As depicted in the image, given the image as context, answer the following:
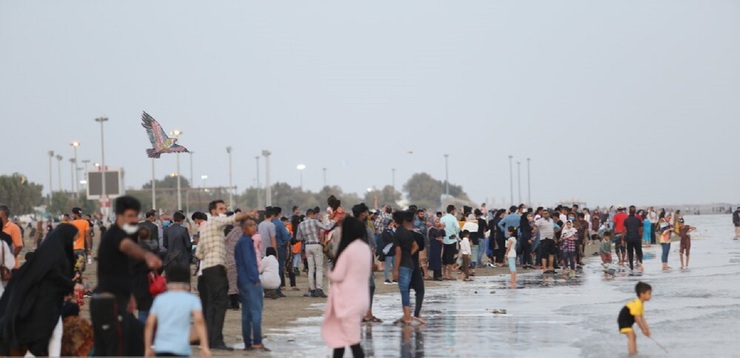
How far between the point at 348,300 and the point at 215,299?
2926mm

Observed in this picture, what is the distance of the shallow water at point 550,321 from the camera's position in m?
16.0

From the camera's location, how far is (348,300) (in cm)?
1334

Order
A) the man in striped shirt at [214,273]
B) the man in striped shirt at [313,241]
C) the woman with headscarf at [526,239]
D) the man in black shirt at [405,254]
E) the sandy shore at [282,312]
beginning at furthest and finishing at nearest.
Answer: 1. the woman with headscarf at [526,239]
2. the man in striped shirt at [313,241]
3. the man in black shirt at [405,254]
4. the sandy shore at [282,312]
5. the man in striped shirt at [214,273]

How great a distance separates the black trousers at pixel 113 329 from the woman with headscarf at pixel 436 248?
64.4 feet

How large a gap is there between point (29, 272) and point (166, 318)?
3.16 metres

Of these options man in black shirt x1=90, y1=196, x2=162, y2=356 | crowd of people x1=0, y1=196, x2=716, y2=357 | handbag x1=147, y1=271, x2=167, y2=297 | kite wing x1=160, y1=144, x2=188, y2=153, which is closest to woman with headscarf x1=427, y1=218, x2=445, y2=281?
crowd of people x1=0, y1=196, x2=716, y2=357

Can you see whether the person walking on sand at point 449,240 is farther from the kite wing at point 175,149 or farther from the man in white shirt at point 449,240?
the kite wing at point 175,149

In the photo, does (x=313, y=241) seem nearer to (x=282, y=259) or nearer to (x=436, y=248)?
(x=282, y=259)

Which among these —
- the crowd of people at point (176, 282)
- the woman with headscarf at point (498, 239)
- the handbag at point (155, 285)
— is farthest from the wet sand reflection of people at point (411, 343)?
the woman with headscarf at point (498, 239)

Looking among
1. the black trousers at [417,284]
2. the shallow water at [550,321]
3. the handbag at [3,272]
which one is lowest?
the shallow water at [550,321]

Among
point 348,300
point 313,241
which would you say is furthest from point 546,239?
point 348,300

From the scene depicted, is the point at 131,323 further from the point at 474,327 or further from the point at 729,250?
the point at 729,250

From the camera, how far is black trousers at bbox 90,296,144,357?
35.8ft

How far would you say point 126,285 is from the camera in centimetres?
1127
